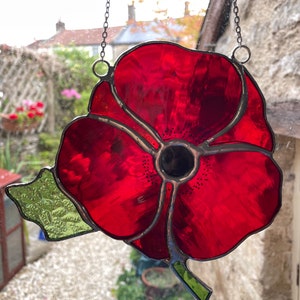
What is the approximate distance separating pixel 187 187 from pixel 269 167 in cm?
13

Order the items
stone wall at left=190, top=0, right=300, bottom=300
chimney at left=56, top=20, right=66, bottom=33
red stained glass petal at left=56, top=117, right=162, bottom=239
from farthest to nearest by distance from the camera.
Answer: chimney at left=56, top=20, right=66, bottom=33 → stone wall at left=190, top=0, right=300, bottom=300 → red stained glass petal at left=56, top=117, right=162, bottom=239

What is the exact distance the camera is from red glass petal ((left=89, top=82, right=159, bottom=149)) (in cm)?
55

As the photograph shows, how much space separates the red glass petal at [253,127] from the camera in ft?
1.87

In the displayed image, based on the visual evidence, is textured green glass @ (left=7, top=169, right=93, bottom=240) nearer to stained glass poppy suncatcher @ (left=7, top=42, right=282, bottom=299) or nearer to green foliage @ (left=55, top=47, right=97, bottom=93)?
stained glass poppy suncatcher @ (left=7, top=42, right=282, bottom=299)

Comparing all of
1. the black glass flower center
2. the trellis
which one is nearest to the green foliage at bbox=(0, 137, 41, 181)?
the trellis

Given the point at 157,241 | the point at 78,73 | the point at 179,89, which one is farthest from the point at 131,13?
the point at 78,73

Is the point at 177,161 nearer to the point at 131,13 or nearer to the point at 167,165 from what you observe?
the point at 167,165

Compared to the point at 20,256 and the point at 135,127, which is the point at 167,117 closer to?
the point at 135,127

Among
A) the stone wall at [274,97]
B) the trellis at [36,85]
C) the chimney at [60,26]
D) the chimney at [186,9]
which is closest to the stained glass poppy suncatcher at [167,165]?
the stone wall at [274,97]

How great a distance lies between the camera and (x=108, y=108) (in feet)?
1.82

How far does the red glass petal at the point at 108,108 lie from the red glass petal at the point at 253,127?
0.43ft

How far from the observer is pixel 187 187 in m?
0.58

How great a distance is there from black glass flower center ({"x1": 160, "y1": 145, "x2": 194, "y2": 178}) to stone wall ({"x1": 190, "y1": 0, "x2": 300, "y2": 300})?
32 cm

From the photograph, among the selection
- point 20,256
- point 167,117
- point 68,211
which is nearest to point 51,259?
point 20,256
